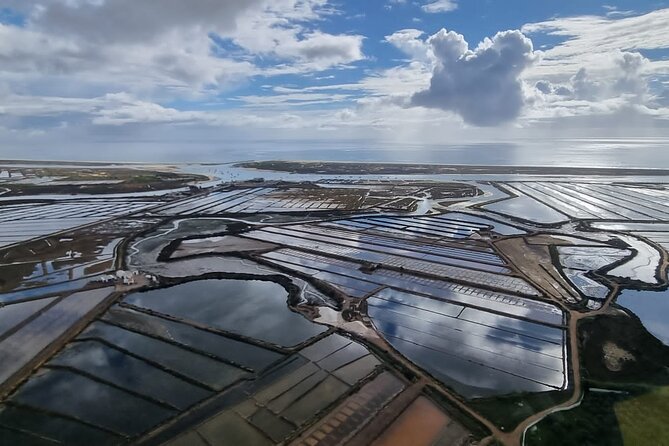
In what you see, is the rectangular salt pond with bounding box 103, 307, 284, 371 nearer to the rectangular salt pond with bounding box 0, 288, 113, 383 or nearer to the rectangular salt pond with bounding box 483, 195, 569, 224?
the rectangular salt pond with bounding box 0, 288, 113, 383

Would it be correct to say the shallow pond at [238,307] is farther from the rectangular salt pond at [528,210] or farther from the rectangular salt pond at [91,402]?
the rectangular salt pond at [528,210]

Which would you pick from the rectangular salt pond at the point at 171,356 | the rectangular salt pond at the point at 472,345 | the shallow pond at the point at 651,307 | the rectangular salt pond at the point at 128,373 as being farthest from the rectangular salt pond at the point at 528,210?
the rectangular salt pond at the point at 128,373

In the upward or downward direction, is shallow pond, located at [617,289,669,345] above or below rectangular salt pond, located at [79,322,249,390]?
→ below

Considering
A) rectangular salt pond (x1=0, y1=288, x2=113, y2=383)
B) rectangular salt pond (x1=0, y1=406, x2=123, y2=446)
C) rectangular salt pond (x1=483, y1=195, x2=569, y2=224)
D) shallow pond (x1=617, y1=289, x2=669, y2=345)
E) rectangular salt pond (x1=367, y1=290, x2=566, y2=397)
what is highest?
rectangular salt pond (x1=0, y1=288, x2=113, y2=383)

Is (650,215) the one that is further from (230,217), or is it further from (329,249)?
(230,217)

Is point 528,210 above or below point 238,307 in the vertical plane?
below

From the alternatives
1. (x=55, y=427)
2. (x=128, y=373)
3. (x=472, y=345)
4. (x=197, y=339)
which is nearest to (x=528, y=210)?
(x=472, y=345)

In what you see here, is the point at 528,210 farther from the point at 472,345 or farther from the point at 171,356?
the point at 171,356

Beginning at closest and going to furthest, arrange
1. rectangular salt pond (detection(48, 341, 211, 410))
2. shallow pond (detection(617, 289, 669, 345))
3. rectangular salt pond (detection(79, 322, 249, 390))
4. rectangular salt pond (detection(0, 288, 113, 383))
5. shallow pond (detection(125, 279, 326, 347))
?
rectangular salt pond (detection(48, 341, 211, 410)), rectangular salt pond (detection(79, 322, 249, 390)), rectangular salt pond (detection(0, 288, 113, 383)), shallow pond (detection(125, 279, 326, 347)), shallow pond (detection(617, 289, 669, 345))

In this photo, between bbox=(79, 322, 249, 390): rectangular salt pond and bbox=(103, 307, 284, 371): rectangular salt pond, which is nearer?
bbox=(79, 322, 249, 390): rectangular salt pond

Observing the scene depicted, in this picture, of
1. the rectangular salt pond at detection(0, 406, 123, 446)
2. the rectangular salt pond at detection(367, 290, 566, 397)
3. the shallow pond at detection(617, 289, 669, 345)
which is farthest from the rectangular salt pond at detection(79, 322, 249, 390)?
the shallow pond at detection(617, 289, 669, 345)

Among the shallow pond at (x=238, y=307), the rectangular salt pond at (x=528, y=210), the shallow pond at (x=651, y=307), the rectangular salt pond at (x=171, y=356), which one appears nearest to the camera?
the rectangular salt pond at (x=171, y=356)

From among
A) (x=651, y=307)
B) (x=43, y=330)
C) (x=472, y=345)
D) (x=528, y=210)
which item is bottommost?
(x=651, y=307)
